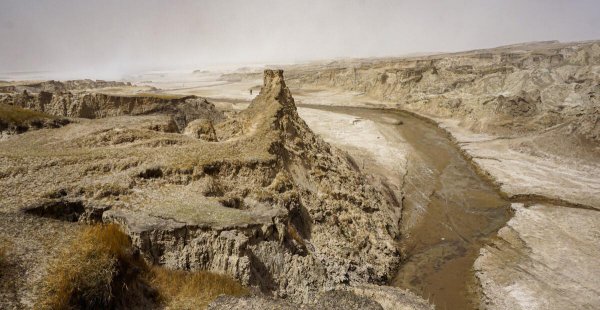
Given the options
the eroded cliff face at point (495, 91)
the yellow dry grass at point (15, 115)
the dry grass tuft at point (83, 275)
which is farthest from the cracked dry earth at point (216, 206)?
the eroded cliff face at point (495, 91)

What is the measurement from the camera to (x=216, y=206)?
1036cm

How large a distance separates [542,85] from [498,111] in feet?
39.4

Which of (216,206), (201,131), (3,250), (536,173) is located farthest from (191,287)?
(536,173)

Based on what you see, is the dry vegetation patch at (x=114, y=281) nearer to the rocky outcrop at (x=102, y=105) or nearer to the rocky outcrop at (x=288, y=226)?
the rocky outcrop at (x=288, y=226)

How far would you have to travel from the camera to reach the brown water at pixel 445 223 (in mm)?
13797

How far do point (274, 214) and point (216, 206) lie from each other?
1603 mm

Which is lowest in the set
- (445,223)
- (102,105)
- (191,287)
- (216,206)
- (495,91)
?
(445,223)

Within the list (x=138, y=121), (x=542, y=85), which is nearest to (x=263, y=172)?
(x=138, y=121)

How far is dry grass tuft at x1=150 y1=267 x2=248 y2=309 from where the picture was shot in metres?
7.50

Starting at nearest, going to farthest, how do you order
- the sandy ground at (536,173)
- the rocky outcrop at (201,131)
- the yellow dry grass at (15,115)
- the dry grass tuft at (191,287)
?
1. the dry grass tuft at (191,287)
2. the yellow dry grass at (15,115)
3. the rocky outcrop at (201,131)
4. the sandy ground at (536,173)

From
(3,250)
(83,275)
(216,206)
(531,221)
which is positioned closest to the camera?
(83,275)

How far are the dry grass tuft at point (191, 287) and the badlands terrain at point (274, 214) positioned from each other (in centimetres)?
4

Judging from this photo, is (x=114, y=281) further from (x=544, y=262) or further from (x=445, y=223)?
(x=445, y=223)

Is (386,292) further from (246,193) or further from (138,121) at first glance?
(138,121)
